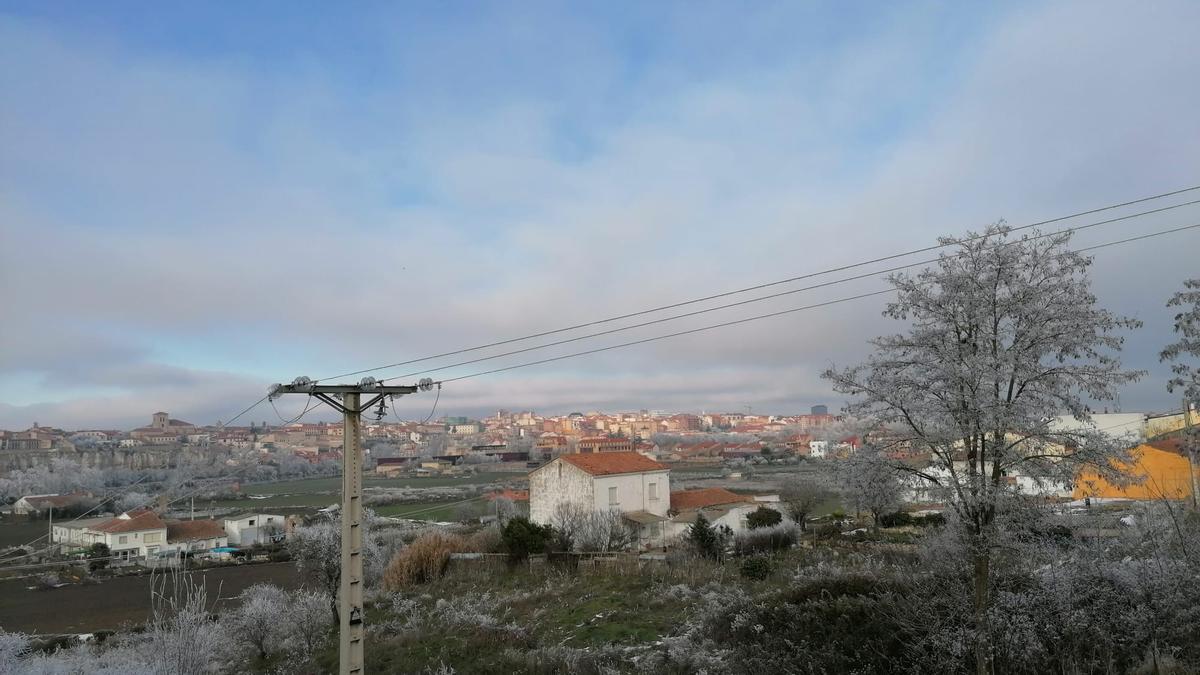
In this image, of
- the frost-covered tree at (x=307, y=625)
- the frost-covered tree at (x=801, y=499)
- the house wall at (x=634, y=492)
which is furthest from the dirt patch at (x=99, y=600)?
the frost-covered tree at (x=801, y=499)

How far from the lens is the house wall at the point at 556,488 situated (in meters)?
34.9

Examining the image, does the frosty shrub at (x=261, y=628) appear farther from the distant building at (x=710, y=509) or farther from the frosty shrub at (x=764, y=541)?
the distant building at (x=710, y=509)

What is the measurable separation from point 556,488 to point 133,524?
36.6 metres

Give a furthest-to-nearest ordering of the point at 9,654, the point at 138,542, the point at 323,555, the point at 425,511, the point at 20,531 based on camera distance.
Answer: the point at 425,511 < the point at 20,531 < the point at 138,542 < the point at 323,555 < the point at 9,654

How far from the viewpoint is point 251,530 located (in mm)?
57938

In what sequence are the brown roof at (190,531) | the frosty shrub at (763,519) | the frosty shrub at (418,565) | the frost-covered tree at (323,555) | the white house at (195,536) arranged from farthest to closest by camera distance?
the brown roof at (190,531) → the white house at (195,536) → the frosty shrub at (763,519) → the frosty shrub at (418,565) → the frost-covered tree at (323,555)

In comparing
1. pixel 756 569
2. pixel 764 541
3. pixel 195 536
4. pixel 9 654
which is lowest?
pixel 195 536

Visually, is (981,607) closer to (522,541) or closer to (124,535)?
(522,541)

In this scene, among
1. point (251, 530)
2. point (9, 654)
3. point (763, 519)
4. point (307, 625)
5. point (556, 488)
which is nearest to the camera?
point (9, 654)

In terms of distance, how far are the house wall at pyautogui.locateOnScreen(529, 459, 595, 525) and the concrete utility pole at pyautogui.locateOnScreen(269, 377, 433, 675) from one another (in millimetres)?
25792

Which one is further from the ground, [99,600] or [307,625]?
[307,625]

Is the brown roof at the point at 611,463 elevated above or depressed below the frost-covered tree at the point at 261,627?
above

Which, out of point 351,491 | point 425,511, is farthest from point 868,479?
point 425,511

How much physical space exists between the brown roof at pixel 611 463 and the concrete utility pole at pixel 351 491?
2590 cm
